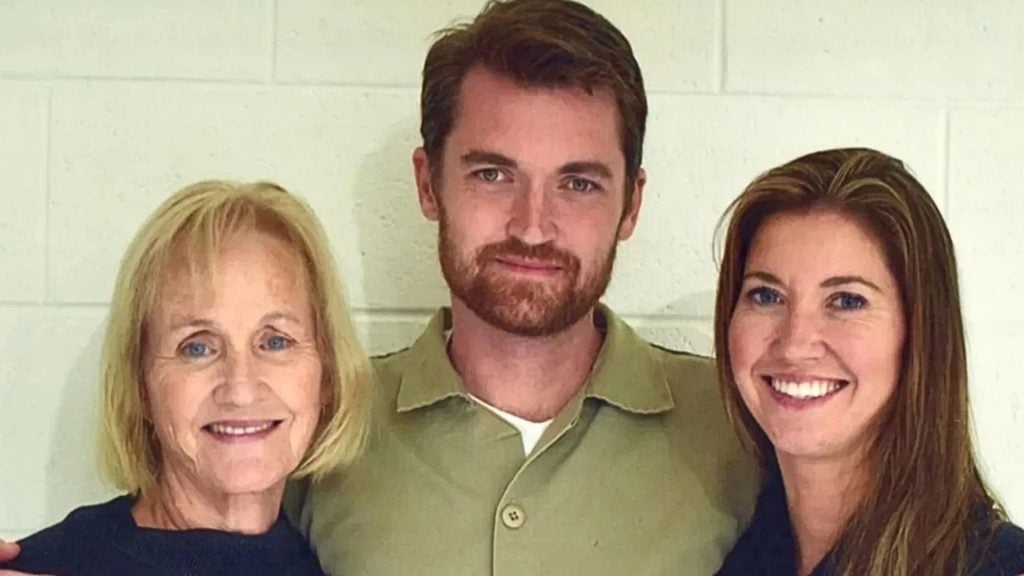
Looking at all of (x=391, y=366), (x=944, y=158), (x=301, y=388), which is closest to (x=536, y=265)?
(x=391, y=366)

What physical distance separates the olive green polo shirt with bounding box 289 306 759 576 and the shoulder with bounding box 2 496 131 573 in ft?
0.87

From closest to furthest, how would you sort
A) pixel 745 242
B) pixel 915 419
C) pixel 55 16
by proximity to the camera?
pixel 915 419 < pixel 745 242 < pixel 55 16

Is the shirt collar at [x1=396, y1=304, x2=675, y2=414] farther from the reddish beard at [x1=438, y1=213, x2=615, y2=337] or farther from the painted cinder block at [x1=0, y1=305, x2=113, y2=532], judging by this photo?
the painted cinder block at [x1=0, y1=305, x2=113, y2=532]

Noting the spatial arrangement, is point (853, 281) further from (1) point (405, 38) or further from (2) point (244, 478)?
(1) point (405, 38)

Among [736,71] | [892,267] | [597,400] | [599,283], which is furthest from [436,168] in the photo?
[892,267]

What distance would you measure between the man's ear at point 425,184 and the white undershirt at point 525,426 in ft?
0.83

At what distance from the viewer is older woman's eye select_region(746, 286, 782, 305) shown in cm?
128

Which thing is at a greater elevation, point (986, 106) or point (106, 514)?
point (986, 106)

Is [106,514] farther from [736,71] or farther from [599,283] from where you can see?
[736,71]

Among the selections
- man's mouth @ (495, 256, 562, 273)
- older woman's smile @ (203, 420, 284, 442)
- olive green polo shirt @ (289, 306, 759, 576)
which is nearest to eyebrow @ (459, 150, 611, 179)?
man's mouth @ (495, 256, 562, 273)

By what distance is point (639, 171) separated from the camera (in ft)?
5.11

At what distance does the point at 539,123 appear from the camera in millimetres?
1447

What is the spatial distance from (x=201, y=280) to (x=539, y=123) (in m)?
0.46

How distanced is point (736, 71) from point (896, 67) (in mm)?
232
